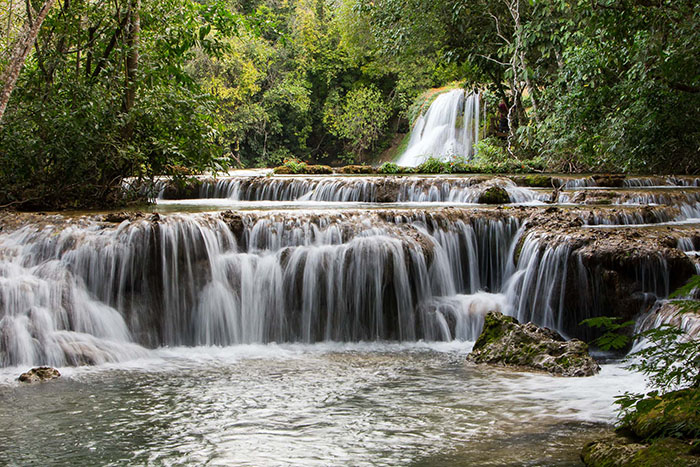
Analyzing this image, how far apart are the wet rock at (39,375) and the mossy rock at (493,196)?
906cm

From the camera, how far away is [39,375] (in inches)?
253

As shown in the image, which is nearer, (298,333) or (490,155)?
(298,333)

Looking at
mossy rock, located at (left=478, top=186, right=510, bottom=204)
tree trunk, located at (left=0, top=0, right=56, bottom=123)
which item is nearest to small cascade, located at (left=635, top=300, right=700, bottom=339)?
mossy rock, located at (left=478, top=186, right=510, bottom=204)

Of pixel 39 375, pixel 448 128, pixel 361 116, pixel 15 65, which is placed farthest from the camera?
pixel 361 116

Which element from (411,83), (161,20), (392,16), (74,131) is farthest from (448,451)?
(411,83)

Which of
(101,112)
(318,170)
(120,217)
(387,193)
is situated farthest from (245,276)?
(318,170)

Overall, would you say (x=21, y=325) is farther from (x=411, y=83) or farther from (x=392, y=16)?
(x=411, y=83)

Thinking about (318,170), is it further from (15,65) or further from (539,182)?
(15,65)

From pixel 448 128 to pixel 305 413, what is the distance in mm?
24418

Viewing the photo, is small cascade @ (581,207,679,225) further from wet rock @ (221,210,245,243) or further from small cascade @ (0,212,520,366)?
wet rock @ (221,210,245,243)

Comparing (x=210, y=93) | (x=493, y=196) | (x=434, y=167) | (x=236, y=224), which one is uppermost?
(x=210, y=93)

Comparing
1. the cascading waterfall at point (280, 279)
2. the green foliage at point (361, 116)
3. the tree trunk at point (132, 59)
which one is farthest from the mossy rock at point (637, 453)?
the green foliage at point (361, 116)

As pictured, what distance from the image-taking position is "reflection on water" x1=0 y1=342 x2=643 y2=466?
174 inches

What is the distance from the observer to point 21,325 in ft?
24.0
